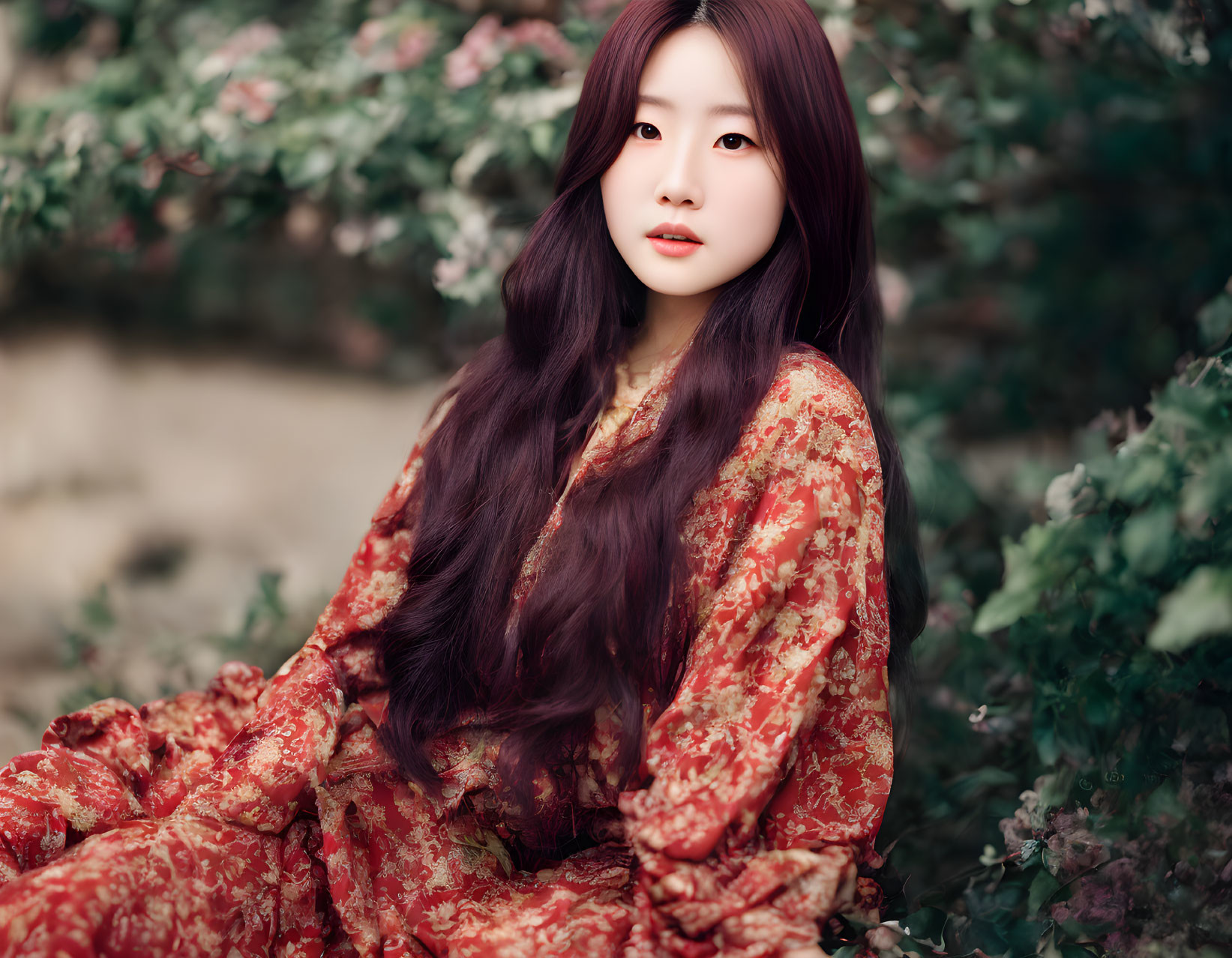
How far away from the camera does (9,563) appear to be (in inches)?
114

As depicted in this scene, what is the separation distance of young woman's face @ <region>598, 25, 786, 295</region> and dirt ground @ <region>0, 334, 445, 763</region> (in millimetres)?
1631

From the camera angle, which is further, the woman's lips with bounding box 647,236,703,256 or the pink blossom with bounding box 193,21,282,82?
the pink blossom with bounding box 193,21,282,82

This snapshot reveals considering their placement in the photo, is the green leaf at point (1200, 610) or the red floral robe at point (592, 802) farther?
the green leaf at point (1200, 610)

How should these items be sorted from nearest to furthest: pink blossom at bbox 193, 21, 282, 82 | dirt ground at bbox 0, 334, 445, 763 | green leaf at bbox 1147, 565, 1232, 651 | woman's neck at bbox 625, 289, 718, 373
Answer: green leaf at bbox 1147, 565, 1232, 651
woman's neck at bbox 625, 289, 718, 373
pink blossom at bbox 193, 21, 282, 82
dirt ground at bbox 0, 334, 445, 763

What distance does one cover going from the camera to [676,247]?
1.34m

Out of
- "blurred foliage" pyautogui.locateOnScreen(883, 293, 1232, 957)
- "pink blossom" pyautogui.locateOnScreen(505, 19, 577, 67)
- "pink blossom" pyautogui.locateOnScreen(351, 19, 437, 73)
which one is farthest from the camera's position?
"pink blossom" pyautogui.locateOnScreen(351, 19, 437, 73)

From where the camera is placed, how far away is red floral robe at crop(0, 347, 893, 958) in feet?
3.59

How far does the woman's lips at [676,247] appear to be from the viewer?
4.40 feet

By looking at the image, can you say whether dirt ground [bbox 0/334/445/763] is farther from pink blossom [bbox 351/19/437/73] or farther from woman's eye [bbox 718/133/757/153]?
Result: woman's eye [bbox 718/133/757/153]

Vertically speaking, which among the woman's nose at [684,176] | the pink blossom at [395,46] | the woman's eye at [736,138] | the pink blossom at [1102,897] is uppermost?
the pink blossom at [395,46]

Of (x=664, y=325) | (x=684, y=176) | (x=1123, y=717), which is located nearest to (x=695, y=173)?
(x=684, y=176)

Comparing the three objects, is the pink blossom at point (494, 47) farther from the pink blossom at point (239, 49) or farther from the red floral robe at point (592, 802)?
the red floral robe at point (592, 802)

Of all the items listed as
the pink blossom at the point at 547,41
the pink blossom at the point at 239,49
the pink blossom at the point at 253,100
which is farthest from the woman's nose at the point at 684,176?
the pink blossom at the point at 239,49

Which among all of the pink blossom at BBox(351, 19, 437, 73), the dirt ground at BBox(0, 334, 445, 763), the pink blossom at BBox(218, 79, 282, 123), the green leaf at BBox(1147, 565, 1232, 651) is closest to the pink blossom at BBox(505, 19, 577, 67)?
the pink blossom at BBox(351, 19, 437, 73)
